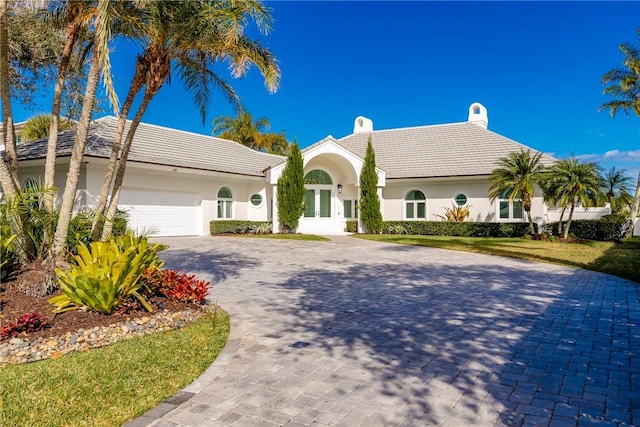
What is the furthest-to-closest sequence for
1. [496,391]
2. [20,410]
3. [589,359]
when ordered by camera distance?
[589,359]
[496,391]
[20,410]

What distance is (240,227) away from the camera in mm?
24641

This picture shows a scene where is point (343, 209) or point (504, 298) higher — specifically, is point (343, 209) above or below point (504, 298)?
above

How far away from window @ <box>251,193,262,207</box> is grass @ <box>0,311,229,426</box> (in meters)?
21.1

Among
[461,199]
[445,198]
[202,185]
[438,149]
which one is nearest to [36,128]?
[202,185]

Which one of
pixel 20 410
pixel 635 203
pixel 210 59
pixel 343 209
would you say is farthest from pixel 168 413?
pixel 635 203

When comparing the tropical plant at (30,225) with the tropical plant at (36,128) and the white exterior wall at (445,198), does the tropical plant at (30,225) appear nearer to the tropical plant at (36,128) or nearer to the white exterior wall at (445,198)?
the white exterior wall at (445,198)

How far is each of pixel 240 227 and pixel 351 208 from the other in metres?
8.16

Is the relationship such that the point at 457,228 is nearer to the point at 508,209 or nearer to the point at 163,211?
the point at 508,209

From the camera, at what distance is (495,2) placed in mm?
15750

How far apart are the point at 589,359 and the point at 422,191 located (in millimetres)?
22750

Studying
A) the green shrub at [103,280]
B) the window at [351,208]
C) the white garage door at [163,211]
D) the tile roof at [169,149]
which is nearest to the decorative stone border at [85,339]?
the green shrub at [103,280]

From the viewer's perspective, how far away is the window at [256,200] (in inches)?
1056

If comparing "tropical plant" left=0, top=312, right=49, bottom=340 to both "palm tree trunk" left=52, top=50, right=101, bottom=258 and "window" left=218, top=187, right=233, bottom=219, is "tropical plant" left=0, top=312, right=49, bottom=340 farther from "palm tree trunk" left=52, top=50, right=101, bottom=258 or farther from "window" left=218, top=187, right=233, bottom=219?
"window" left=218, top=187, right=233, bottom=219

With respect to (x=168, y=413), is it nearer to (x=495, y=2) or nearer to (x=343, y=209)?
(x=495, y=2)
